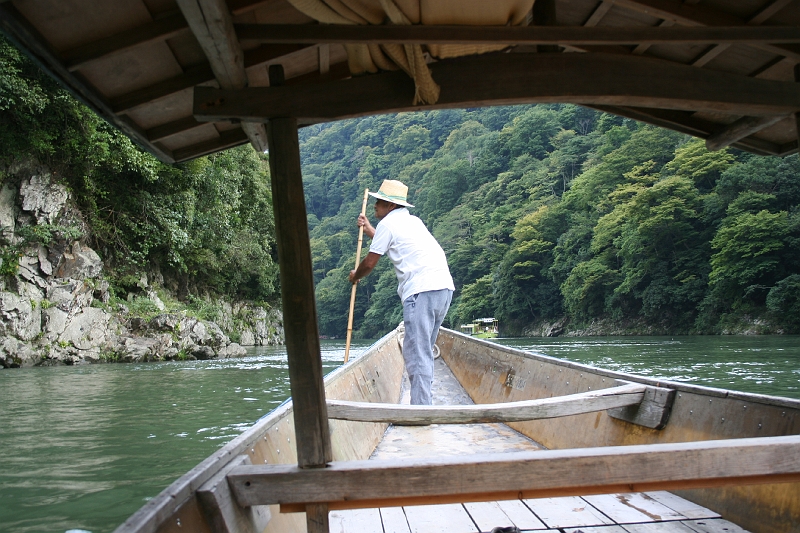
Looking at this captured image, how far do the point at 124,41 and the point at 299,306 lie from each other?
0.83m

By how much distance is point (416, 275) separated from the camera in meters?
3.48

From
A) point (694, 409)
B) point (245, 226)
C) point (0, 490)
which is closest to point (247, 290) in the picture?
point (245, 226)

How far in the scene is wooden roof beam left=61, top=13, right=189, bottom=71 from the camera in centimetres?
165

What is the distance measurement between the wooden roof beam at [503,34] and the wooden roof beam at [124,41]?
0.17 meters

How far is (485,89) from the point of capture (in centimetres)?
183

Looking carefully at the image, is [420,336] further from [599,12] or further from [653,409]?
[599,12]

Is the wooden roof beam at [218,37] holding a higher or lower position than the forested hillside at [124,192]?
lower

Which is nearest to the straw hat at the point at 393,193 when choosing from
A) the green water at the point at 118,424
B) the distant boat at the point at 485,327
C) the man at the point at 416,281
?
the man at the point at 416,281

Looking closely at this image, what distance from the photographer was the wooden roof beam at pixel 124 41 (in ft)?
5.42

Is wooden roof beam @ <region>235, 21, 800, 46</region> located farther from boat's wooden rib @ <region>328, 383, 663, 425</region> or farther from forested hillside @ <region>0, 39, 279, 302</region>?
forested hillside @ <region>0, 39, 279, 302</region>

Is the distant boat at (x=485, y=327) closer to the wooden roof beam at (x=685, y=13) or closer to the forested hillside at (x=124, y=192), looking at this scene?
the forested hillside at (x=124, y=192)

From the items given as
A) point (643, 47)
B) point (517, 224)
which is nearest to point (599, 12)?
point (643, 47)

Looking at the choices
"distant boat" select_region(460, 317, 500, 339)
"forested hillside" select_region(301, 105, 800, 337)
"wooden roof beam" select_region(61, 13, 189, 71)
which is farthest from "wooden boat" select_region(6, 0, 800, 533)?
"distant boat" select_region(460, 317, 500, 339)

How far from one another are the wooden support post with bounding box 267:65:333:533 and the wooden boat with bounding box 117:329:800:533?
13 cm
